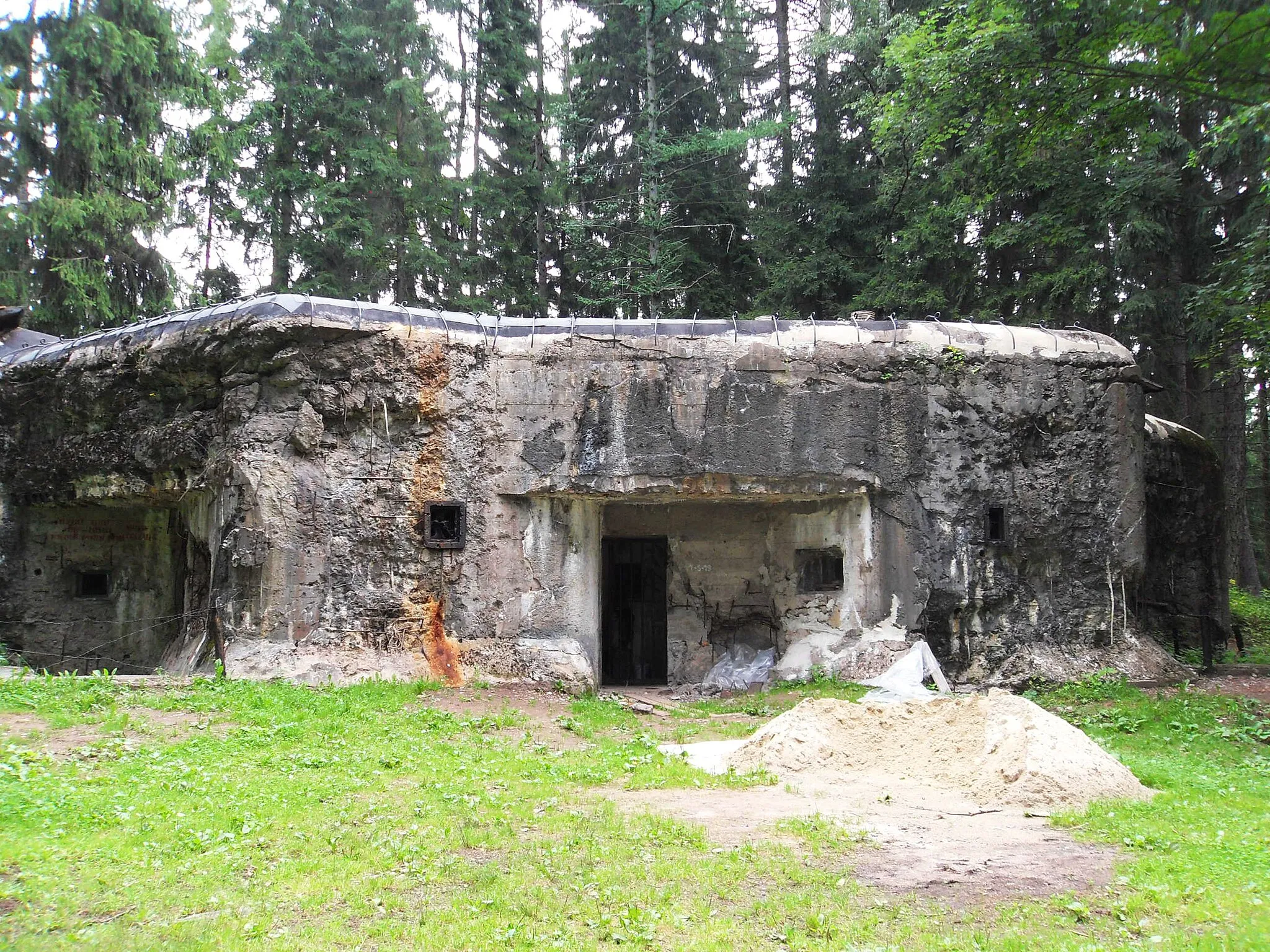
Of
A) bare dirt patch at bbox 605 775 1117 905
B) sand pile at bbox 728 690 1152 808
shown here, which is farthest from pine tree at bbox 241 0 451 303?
bare dirt patch at bbox 605 775 1117 905

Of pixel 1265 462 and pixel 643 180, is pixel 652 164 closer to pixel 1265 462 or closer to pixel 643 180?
pixel 643 180

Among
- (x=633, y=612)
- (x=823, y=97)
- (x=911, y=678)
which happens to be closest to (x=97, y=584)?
(x=633, y=612)

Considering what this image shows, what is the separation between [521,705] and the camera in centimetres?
852

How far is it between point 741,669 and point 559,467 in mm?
3260

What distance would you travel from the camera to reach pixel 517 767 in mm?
6203

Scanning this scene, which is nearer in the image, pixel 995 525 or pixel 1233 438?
pixel 995 525

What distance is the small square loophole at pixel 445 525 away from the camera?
30.5ft

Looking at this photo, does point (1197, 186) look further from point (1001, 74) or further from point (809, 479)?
point (809, 479)

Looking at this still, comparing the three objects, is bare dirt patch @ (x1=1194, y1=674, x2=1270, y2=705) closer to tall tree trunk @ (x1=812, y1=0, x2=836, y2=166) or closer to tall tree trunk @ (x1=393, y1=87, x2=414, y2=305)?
tall tree trunk @ (x1=812, y1=0, x2=836, y2=166)

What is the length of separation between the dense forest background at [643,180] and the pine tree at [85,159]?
1.7 inches

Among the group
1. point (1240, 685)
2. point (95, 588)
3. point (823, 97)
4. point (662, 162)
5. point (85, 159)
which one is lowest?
point (1240, 685)

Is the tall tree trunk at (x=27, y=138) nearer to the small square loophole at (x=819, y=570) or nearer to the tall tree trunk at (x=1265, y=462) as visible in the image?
the small square loophole at (x=819, y=570)

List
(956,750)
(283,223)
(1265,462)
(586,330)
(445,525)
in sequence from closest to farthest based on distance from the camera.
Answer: (956,750), (445,525), (586,330), (283,223), (1265,462)

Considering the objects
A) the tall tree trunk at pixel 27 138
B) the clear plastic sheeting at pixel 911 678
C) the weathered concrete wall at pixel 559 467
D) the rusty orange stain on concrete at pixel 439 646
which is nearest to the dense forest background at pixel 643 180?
the tall tree trunk at pixel 27 138
